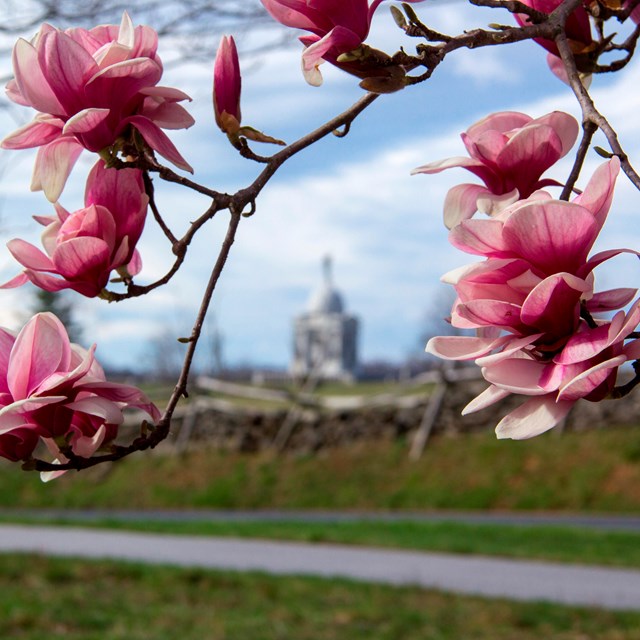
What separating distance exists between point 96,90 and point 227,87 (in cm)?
13

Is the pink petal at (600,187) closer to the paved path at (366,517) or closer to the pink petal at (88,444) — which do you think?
the pink petal at (88,444)

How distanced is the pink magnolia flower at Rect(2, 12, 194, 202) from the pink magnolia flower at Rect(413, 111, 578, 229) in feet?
0.87

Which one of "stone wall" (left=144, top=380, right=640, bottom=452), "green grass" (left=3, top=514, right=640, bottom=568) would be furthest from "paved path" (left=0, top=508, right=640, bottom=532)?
"stone wall" (left=144, top=380, right=640, bottom=452)

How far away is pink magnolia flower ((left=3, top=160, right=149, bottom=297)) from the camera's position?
3.09 ft

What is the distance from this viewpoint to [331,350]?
182 ft

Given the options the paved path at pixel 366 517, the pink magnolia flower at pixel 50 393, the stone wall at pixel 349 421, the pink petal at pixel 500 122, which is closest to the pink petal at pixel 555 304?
the pink petal at pixel 500 122

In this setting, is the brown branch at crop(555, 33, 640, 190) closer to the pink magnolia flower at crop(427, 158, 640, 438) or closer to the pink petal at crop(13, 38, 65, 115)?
the pink magnolia flower at crop(427, 158, 640, 438)

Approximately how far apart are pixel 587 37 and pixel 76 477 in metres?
13.3

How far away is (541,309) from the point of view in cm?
75

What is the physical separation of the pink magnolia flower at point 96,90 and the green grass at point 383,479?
32.7 feet

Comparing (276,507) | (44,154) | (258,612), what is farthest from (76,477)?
(44,154)

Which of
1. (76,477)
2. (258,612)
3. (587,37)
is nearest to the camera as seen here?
(587,37)

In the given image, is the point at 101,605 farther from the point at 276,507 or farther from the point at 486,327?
the point at 276,507

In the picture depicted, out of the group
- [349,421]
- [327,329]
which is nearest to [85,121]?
[349,421]
